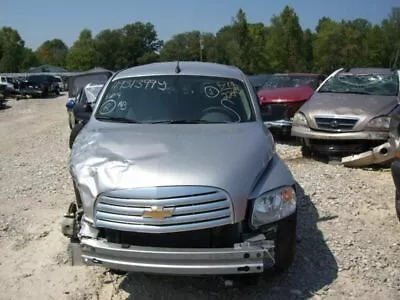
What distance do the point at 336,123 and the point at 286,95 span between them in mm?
2970

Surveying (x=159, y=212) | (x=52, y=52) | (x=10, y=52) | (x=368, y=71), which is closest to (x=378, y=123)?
(x=368, y=71)

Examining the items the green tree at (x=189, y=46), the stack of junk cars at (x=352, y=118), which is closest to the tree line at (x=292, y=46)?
the green tree at (x=189, y=46)

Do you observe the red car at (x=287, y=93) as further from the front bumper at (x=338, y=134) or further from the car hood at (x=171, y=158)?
the car hood at (x=171, y=158)

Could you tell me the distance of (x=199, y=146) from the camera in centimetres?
402

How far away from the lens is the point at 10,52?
80.9m

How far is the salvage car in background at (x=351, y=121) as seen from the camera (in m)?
8.15

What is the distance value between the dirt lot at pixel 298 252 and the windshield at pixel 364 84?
195 centimetres

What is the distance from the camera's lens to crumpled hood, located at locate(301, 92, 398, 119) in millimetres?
8312

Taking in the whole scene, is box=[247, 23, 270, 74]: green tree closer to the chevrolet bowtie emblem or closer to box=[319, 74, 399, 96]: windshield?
box=[319, 74, 399, 96]: windshield

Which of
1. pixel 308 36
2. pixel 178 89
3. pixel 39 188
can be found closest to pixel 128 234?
pixel 178 89

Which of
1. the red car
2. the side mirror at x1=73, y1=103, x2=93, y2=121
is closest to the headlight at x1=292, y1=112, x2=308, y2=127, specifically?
the red car

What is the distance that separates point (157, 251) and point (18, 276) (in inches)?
69.8

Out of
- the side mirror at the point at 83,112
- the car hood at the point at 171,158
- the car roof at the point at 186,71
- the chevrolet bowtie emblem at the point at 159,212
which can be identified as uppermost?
the car roof at the point at 186,71

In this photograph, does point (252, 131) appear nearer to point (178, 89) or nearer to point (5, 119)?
point (178, 89)
